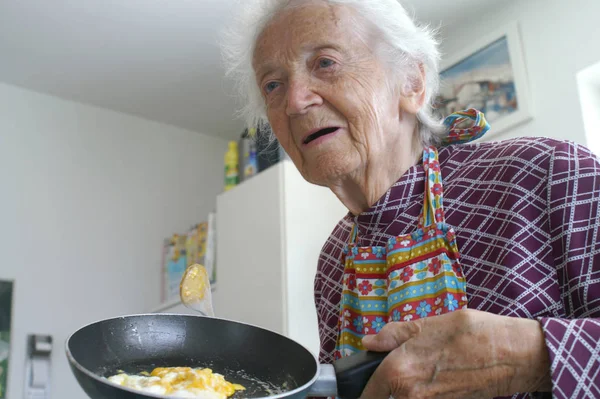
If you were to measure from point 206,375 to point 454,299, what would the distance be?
0.34 m

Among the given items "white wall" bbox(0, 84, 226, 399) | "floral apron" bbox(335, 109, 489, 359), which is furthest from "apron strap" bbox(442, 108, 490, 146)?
"white wall" bbox(0, 84, 226, 399)

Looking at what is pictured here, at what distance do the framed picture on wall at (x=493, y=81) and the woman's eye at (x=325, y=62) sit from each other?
4.03 feet

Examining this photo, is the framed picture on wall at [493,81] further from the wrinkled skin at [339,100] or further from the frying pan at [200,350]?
the frying pan at [200,350]

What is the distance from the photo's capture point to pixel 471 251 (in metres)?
0.87

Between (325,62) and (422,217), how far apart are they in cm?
28

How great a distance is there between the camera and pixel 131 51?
2.67 metres

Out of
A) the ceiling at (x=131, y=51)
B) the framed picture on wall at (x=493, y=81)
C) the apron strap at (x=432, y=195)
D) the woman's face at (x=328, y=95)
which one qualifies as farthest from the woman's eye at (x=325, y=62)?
the ceiling at (x=131, y=51)

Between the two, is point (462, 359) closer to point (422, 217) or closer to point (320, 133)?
point (422, 217)

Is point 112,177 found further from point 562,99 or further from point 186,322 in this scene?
point 186,322

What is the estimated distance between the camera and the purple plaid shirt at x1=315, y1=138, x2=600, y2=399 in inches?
26.8

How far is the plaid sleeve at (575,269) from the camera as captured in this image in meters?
0.67

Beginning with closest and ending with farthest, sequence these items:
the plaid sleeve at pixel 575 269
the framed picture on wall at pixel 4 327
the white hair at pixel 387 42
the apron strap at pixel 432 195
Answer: the plaid sleeve at pixel 575 269, the apron strap at pixel 432 195, the white hair at pixel 387 42, the framed picture on wall at pixel 4 327

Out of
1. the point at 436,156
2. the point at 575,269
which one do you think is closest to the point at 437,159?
the point at 436,156

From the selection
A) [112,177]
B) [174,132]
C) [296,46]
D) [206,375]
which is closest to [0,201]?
[112,177]
